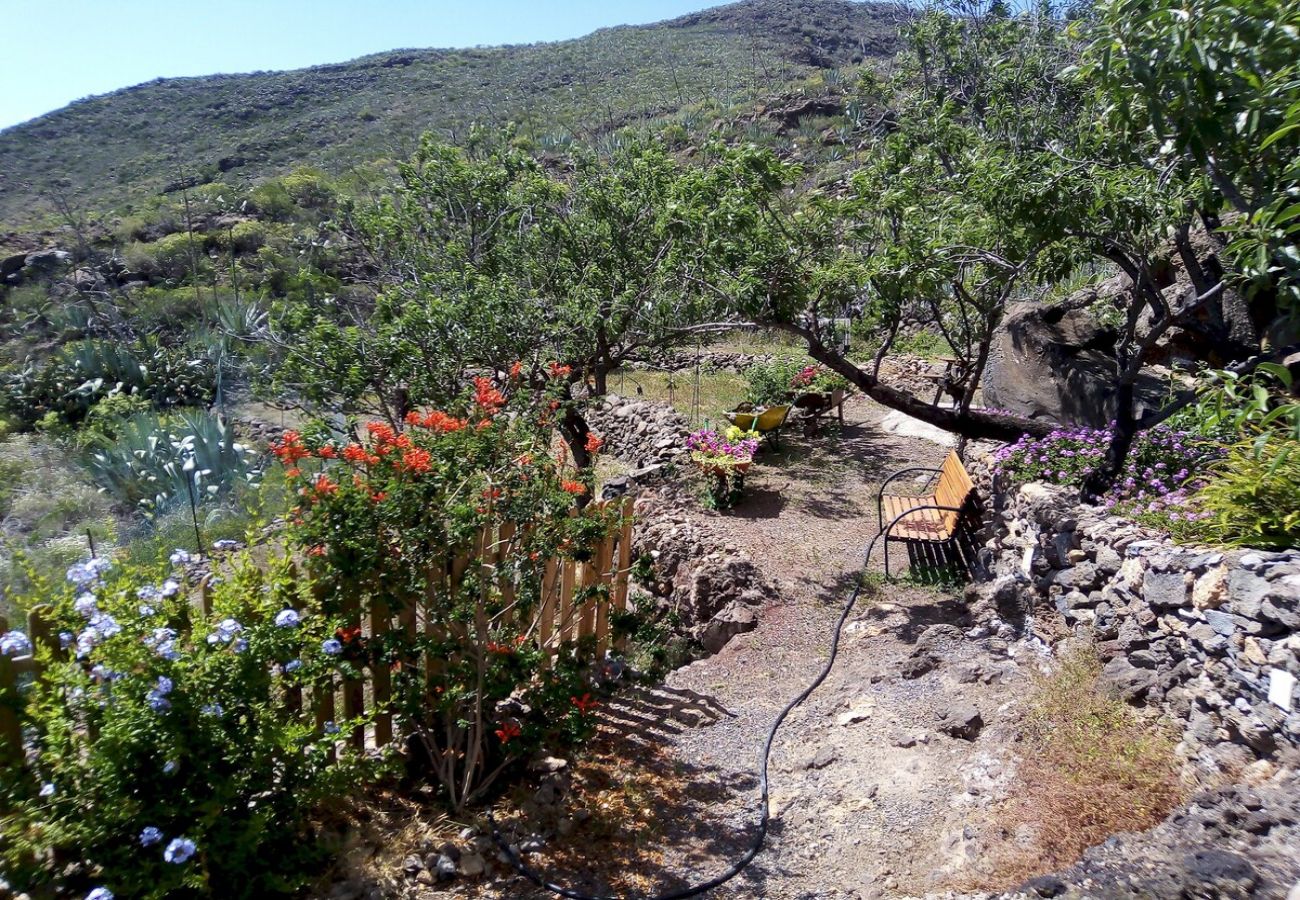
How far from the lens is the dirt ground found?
3.57 m

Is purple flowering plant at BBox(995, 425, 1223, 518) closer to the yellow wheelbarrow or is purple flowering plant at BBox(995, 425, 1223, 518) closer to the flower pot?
the flower pot

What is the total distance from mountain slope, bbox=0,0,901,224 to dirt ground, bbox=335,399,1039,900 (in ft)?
82.2

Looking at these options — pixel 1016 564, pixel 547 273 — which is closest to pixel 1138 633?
pixel 1016 564

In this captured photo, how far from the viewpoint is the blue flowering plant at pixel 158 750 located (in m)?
2.76

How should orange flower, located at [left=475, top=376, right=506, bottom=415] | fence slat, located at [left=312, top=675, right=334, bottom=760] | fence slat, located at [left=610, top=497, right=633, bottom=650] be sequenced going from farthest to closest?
fence slat, located at [left=610, top=497, right=633, bottom=650] < orange flower, located at [left=475, top=376, right=506, bottom=415] < fence slat, located at [left=312, top=675, right=334, bottom=760]

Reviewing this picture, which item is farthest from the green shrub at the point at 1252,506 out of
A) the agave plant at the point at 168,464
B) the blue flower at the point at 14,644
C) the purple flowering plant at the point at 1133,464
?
the agave plant at the point at 168,464

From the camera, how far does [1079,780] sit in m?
3.48

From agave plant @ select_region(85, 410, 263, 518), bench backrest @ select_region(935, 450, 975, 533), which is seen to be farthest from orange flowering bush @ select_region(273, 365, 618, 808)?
agave plant @ select_region(85, 410, 263, 518)

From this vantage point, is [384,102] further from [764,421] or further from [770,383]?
[764,421]

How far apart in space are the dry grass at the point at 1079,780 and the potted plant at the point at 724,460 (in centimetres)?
486

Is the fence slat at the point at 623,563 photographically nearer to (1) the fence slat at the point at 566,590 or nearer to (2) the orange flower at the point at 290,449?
(1) the fence slat at the point at 566,590

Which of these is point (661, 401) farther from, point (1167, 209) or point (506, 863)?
point (506, 863)

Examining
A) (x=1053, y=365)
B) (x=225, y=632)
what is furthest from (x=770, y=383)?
(x=225, y=632)

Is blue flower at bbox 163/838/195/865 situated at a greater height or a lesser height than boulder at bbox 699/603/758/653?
greater
